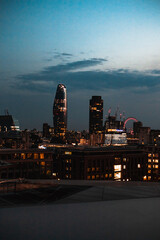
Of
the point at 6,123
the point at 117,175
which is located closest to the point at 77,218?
the point at 117,175

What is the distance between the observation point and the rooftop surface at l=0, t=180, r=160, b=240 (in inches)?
161

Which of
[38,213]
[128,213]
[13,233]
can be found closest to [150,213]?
[128,213]

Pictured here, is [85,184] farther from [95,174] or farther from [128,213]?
[95,174]

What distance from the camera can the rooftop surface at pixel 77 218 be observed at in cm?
410

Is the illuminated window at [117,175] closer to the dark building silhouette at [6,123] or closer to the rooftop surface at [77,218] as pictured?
the rooftop surface at [77,218]

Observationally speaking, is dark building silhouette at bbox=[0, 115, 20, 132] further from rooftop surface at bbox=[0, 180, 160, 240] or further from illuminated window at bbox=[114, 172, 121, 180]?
rooftop surface at bbox=[0, 180, 160, 240]

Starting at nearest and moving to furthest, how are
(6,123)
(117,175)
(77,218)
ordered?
(77,218)
(117,175)
(6,123)

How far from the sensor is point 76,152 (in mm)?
72625

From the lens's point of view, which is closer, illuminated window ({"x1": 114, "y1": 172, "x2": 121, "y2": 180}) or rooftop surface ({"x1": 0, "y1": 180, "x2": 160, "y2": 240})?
rooftop surface ({"x1": 0, "y1": 180, "x2": 160, "y2": 240})

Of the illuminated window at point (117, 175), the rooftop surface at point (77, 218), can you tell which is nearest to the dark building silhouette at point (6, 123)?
the illuminated window at point (117, 175)

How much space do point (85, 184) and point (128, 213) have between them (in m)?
3.64

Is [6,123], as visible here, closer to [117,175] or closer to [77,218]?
[117,175]

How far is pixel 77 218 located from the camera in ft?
15.6

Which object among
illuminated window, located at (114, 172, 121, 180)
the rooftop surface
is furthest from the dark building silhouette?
the rooftop surface
